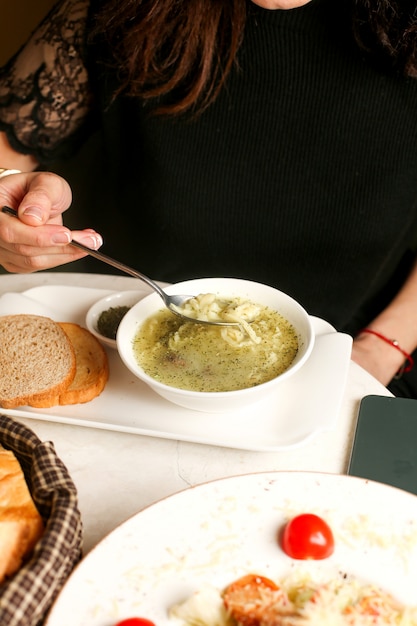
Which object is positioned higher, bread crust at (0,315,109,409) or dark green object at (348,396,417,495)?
dark green object at (348,396,417,495)

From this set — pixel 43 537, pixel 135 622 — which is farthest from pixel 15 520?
pixel 135 622

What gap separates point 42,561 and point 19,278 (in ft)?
3.19

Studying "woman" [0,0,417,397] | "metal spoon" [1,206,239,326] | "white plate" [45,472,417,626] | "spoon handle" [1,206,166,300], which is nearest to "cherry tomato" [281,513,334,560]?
"white plate" [45,472,417,626]

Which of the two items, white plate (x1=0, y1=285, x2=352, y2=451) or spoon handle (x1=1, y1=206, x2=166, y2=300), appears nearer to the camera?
white plate (x1=0, y1=285, x2=352, y2=451)

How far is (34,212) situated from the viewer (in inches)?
48.9

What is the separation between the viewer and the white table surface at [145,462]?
40.6 inches

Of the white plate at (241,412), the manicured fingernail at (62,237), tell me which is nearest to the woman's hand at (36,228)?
the manicured fingernail at (62,237)

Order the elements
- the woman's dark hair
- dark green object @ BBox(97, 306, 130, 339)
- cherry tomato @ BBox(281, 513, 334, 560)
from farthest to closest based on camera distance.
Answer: the woman's dark hair
dark green object @ BBox(97, 306, 130, 339)
cherry tomato @ BBox(281, 513, 334, 560)

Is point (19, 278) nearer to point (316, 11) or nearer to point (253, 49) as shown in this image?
point (253, 49)

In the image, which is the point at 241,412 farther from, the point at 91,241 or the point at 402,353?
the point at 402,353

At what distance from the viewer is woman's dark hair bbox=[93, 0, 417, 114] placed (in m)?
1.57

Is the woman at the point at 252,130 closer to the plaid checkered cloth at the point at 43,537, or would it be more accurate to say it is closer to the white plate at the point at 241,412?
→ the white plate at the point at 241,412

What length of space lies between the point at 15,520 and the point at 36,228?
595 millimetres

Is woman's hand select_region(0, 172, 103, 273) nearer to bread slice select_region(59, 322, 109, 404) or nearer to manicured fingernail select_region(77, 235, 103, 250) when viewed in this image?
manicured fingernail select_region(77, 235, 103, 250)
